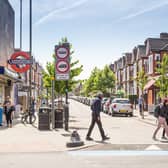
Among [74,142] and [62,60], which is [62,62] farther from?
[74,142]

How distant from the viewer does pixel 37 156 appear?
11242mm

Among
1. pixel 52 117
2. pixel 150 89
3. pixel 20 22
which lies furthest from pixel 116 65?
pixel 52 117

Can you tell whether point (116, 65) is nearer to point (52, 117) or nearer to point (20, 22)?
point (20, 22)

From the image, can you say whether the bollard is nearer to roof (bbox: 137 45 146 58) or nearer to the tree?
roof (bbox: 137 45 146 58)

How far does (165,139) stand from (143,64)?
39.5 meters

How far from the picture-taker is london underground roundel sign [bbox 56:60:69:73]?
19.1 m

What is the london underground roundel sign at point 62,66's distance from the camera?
19.1 m

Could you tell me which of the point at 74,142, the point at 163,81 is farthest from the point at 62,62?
the point at 163,81

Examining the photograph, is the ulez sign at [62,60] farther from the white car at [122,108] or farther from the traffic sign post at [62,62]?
the white car at [122,108]

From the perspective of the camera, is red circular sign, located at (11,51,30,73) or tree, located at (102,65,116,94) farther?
tree, located at (102,65,116,94)

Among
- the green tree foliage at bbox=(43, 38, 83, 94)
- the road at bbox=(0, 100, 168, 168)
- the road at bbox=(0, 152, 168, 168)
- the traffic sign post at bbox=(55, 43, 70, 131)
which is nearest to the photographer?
the road at bbox=(0, 152, 168, 168)

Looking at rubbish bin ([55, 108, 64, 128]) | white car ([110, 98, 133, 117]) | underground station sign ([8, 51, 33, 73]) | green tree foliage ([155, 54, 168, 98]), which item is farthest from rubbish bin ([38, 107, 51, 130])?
white car ([110, 98, 133, 117])

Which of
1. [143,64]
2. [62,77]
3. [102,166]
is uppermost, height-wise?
[143,64]

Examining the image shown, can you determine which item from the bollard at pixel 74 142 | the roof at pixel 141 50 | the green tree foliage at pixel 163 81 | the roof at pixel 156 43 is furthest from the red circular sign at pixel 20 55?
the roof at pixel 141 50
